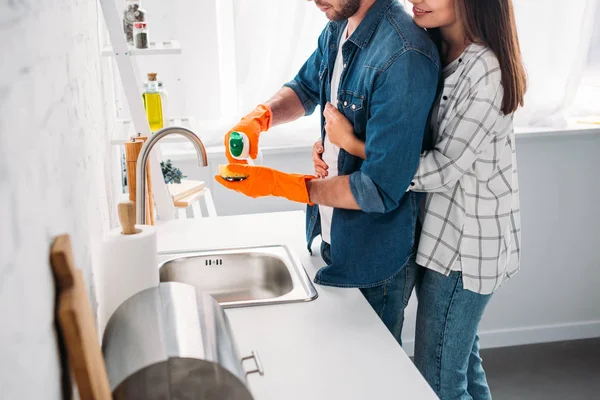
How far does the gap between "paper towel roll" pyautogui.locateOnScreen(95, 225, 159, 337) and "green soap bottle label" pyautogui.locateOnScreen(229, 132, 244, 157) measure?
0.65 meters

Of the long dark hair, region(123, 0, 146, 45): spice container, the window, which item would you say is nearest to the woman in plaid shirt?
the long dark hair

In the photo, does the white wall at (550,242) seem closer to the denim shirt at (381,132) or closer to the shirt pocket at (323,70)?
the shirt pocket at (323,70)

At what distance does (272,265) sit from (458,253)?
0.48 meters

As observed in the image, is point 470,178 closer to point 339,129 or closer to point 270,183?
point 339,129

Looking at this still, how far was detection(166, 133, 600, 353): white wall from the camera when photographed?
2.72m

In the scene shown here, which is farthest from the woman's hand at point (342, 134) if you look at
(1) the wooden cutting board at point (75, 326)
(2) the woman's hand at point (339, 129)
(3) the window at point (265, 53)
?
(3) the window at point (265, 53)

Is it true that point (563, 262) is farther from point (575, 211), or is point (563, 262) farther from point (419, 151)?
point (419, 151)

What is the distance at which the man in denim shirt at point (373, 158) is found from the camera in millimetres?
1309

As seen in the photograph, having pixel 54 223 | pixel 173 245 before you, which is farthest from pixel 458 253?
pixel 54 223

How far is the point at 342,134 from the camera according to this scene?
56.3 inches

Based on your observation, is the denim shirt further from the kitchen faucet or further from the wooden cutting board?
the wooden cutting board

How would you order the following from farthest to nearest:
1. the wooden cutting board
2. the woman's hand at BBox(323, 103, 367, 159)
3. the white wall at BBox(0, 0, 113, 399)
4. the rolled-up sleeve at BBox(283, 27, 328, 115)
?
the rolled-up sleeve at BBox(283, 27, 328, 115)
the woman's hand at BBox(323, 103, 367, 159)
the wooden cutting board
the white wall at BBox(0, 0, 113, 399)

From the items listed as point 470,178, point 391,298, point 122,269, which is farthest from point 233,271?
point 122,269

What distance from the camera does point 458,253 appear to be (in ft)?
4.79
